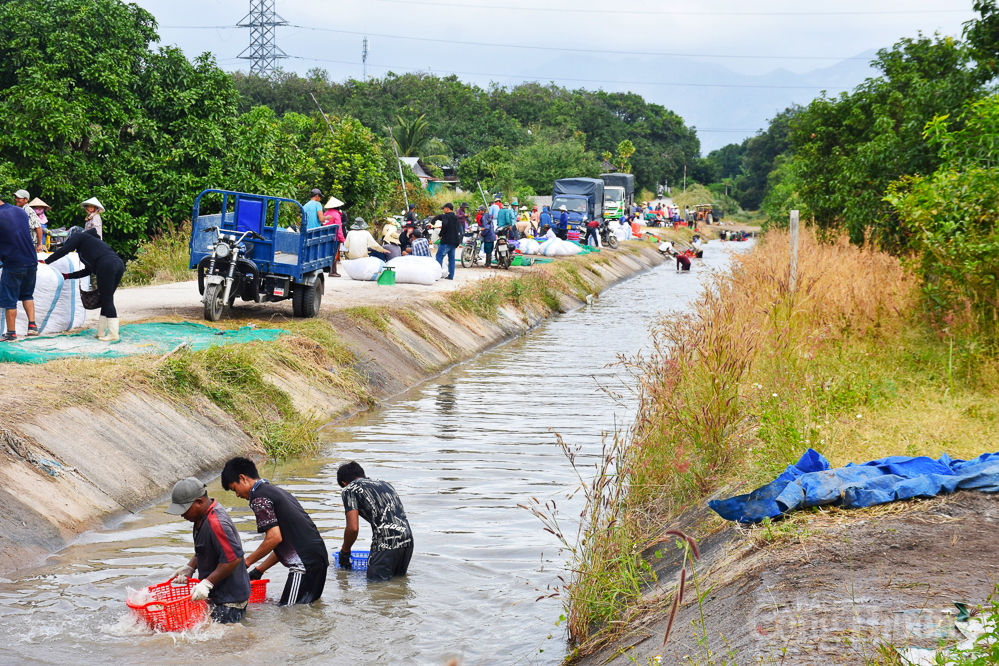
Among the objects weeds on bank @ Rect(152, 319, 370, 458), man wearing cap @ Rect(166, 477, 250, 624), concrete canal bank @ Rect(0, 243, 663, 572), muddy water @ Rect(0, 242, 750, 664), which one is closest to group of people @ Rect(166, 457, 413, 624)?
man wearing cap @ Rect(166, 477, 250, 624)

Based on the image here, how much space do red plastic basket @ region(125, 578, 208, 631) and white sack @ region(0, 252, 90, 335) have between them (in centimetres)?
700

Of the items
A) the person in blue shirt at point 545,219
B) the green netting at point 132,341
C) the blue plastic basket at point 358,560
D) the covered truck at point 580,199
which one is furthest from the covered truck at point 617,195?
the blue plastic basket at point 358,560

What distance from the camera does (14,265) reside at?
1141 cm

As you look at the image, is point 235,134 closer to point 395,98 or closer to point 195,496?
point 195,496

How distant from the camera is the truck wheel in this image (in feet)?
46.8

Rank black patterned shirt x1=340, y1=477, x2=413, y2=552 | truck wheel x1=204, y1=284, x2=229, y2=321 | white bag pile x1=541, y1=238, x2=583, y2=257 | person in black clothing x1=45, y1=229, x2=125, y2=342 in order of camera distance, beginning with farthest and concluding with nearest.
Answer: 1. white bag pile x1=541, y1=238, x2=583, y2=257
2. truck wheel x1=204, y1=284, x2=229, y2=321
3. person in black clothing x1=45, y1=229, x2=125, y2=342
4. black patterned shirt x1=340, y1=477, x2=413, y2=552

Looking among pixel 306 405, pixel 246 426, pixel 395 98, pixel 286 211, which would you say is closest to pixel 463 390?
pixel 306 405

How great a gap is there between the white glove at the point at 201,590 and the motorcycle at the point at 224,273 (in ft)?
28.5

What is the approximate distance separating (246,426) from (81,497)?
9.43 feet

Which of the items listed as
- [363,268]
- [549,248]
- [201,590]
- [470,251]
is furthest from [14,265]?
[549,248]

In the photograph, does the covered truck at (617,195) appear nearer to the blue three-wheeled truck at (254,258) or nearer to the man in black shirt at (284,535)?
the blue three-wheeled truck at (254,258)

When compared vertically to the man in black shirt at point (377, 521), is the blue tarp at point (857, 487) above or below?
above

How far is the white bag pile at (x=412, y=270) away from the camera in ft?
74.4

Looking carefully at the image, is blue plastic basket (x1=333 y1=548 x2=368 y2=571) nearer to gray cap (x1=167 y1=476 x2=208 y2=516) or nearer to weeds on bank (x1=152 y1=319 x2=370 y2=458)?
gray cap (x1=167 y1=476 x2=208 y2=516)
